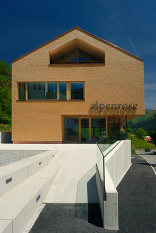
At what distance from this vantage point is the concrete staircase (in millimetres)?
4027

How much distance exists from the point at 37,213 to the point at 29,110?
1326 centimetres

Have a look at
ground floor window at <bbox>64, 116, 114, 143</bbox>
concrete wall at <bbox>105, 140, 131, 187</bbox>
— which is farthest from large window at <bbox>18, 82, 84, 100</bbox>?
concrete wall at <bbox>105, 140, 131, 187</bbox>

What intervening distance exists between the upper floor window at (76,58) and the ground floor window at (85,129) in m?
5.91

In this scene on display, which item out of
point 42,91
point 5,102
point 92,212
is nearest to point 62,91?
point 42,91

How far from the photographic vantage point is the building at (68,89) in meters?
17.7

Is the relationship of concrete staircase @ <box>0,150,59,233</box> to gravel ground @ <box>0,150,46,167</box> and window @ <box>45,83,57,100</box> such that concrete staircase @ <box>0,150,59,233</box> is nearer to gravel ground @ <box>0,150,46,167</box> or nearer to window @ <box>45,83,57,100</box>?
gravel ground @ <box>0,150,46,167</box>

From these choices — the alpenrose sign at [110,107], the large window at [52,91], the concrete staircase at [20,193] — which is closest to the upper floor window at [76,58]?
the large window at [52,91]

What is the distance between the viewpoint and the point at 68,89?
18.0 metres

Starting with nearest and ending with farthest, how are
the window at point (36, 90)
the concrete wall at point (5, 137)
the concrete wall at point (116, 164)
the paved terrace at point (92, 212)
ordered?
the paved terrace at point (92, 212), the concrete wall at point (116, 164), the window at point (36, 90), the concrete wall at point (5, 137)

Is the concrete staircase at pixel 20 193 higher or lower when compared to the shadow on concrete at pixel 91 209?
higher

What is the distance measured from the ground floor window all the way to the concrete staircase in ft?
33.7

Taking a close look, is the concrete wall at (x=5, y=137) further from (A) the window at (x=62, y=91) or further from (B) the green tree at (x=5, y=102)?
(B) the green tree at (x=5, y=102)

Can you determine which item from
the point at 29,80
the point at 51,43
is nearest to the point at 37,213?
the point at 29,80

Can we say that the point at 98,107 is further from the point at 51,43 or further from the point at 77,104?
the point at 51,43
